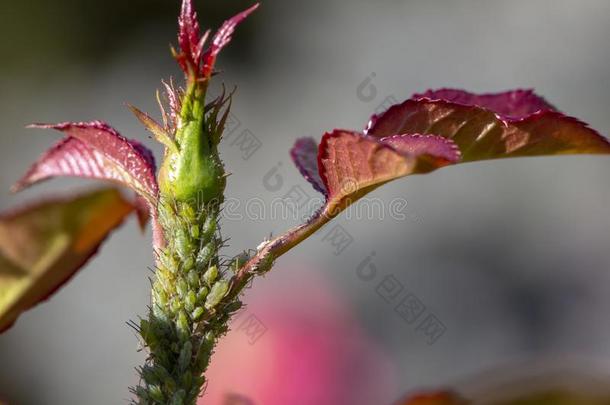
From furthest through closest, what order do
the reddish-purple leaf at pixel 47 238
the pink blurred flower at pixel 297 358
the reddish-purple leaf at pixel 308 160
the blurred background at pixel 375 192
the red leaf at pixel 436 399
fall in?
the blurred background at pixel 375 192 < the pink blurred flower at pixel 297 358 < the reddish-purple leaf at pixel 308 160 < the red leaf at pixel 436 399 < the reddish-purple leaf at pixel 47 238

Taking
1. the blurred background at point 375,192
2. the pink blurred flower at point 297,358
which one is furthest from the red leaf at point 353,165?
the blurred background at point 375,192

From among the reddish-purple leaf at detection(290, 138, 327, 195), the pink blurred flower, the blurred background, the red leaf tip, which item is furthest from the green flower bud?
the blurred background

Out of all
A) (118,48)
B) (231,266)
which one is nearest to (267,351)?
(231,266)

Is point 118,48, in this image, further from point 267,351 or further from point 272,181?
point 267,351

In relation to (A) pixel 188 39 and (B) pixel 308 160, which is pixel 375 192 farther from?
(A) pixel 188 39

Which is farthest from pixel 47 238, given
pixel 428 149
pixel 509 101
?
pixel 509 101

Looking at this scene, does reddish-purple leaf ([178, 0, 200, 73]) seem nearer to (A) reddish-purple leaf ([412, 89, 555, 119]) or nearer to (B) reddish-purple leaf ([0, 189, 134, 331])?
(B) reddish-purple leaf ([0, 189, 134, 331])

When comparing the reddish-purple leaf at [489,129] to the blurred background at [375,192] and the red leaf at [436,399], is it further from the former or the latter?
the blurred background at [375,192]
